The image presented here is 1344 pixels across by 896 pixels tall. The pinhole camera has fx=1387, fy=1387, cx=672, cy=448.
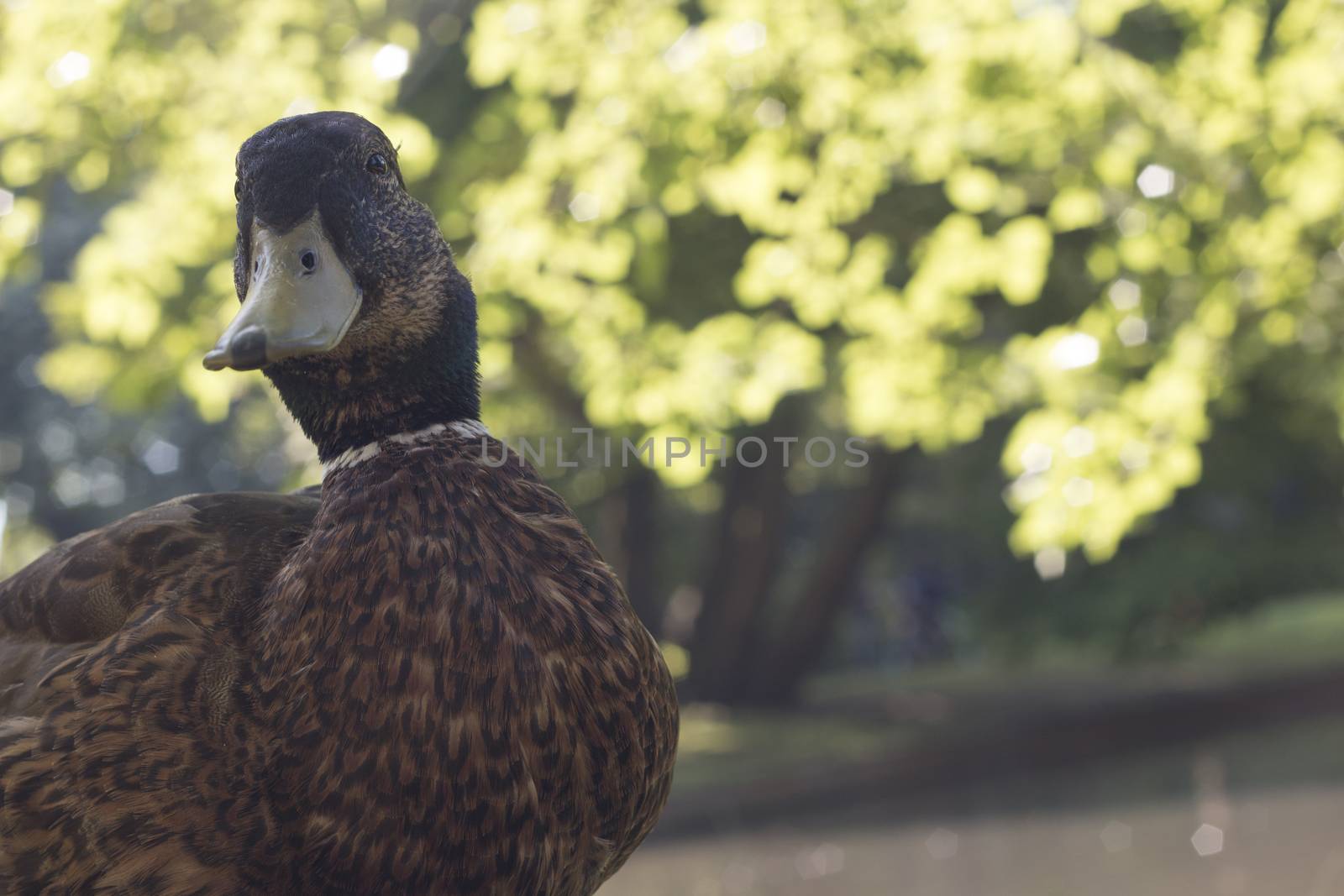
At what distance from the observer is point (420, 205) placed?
7.97 ft

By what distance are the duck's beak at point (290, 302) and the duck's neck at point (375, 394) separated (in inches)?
5.6

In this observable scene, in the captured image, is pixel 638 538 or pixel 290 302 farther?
pixel 638 538

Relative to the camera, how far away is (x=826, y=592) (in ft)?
→ 54.2

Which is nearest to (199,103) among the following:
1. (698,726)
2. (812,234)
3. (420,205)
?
(812,234)

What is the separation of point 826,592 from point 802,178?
11001 mm

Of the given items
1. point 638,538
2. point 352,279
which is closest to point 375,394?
point 352,279

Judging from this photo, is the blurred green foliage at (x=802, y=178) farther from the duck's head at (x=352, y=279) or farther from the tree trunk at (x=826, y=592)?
the tree trunk at (x=826, y=592)

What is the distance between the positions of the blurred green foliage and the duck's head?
9.75 ft

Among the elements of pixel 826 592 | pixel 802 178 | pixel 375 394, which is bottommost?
pixel 826 592

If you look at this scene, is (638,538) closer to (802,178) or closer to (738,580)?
(738,580)

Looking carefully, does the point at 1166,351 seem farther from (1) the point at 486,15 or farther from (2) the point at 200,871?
(2) the point at 200,871

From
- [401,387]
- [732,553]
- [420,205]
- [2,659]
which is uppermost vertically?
[420,205]

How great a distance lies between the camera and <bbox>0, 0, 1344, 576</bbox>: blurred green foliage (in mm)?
5680

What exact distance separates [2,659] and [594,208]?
12.5 ft
